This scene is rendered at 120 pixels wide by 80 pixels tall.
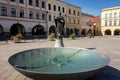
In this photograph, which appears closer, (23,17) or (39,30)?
(23,17)

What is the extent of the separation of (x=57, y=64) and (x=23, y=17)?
29.1m

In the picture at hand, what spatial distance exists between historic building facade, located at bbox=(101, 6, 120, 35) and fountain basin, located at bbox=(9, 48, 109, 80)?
48.8m

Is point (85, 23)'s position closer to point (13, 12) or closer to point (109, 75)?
point (13, 12)

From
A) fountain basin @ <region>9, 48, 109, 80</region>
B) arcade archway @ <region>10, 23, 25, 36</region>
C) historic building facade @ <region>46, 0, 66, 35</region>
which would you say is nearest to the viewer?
fountain basin @ <region>9, 48, 109, 80</region>

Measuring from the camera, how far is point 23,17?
1299 inches

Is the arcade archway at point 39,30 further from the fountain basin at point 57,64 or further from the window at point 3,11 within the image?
the fountain basin at point 57,64

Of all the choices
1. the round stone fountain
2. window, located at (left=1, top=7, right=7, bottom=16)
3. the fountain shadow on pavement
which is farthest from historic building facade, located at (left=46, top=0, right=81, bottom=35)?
the fountain shadow on pavement

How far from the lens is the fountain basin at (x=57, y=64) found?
3.98 meters

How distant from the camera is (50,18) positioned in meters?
40.0

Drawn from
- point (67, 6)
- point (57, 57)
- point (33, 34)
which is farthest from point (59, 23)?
point (67, 6)

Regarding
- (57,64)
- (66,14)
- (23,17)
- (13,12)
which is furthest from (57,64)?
(66,14)

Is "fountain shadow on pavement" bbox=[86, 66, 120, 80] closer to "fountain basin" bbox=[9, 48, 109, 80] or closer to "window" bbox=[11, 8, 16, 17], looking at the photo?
"fountain basin" bbox=[9, 48, 109, 80]

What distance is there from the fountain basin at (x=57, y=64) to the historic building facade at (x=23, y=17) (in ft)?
80.4

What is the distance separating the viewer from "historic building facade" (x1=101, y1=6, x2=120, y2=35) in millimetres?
52300
